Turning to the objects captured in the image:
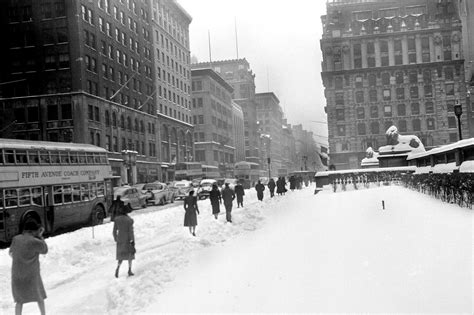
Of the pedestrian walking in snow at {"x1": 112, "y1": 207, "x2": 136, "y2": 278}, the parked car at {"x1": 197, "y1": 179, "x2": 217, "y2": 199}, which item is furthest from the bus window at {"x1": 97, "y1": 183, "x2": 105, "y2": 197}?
the parked car at {"x1": 197, "y1": 179, "x2": 217, "y2": 199}

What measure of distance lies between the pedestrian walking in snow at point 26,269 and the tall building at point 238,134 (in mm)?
113143

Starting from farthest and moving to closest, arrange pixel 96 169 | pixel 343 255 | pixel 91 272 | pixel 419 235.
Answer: pixel 96 169 → pixel 91 272 → pixel 419 235 → pixel 343 255

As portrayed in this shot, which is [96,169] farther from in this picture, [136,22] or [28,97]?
[136,22]

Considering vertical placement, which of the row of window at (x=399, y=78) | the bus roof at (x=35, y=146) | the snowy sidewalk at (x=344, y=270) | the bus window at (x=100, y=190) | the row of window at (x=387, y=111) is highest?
the row of window at (x=399, y=78)

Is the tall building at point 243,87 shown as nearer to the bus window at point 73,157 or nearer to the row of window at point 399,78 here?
the row of window at point 399,78

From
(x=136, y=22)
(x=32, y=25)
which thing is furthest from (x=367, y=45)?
(x=32, y=25)

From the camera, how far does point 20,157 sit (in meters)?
17.4

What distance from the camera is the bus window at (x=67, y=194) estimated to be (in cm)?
1962

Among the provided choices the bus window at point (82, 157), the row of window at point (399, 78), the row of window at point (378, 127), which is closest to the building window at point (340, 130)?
the row of window at point (378, 127)

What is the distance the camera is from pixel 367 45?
284 ft

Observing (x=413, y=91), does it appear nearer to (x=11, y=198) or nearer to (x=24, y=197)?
(x=24, y=197)

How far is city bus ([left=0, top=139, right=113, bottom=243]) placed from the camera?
1634 centimetres

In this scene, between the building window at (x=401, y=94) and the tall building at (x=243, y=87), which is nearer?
the building window at (x=401, y=94)

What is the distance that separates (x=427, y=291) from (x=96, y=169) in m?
18.3
